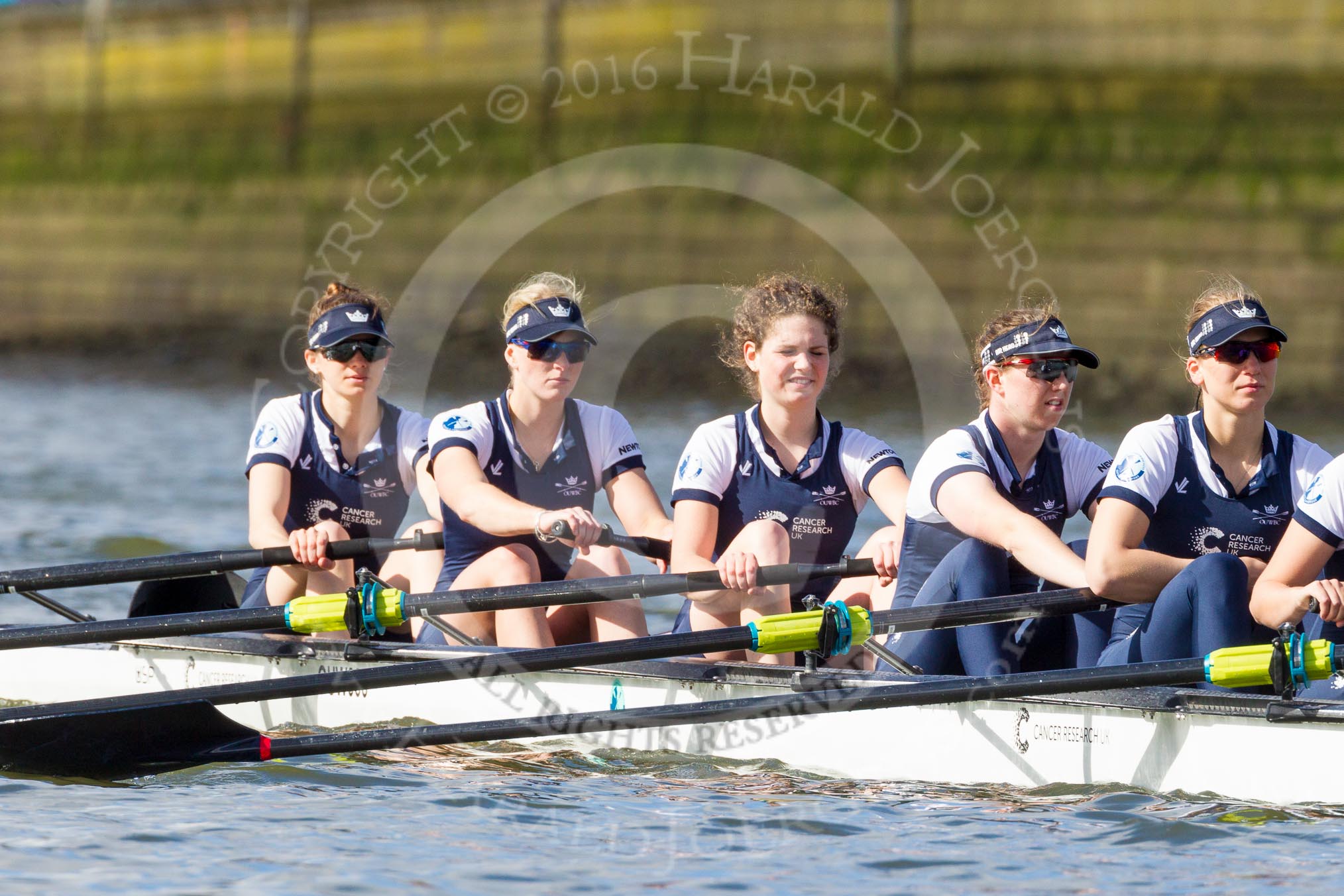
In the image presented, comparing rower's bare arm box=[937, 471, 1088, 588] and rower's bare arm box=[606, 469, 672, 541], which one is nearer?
rower's bare arm box=[937, 471, 1088, 588]

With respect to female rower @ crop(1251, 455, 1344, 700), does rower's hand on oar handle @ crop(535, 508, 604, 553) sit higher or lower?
higher

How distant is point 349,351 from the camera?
5.93m

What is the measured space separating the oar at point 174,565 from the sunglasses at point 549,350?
34.0 inches

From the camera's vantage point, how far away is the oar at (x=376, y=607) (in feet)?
16.9

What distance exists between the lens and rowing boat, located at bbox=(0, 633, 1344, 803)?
171 inches

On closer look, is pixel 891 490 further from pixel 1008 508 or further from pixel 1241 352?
pixel 1241 352

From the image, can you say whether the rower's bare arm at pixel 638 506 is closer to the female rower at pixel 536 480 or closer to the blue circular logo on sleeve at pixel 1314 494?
the female rower at pixel 536 480

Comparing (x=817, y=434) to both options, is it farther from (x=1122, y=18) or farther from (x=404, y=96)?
(x=404, y=96)

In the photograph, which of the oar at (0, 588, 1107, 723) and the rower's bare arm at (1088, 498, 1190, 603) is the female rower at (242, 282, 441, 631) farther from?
the rower's bare arm at (1088, 498, 1190, 603)

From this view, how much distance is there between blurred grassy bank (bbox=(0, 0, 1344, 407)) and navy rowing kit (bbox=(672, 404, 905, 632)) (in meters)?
9.78

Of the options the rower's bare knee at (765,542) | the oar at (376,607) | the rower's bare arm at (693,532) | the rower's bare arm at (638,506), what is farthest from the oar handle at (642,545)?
the rower's bare knee at (765,542)

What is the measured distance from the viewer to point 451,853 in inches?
169

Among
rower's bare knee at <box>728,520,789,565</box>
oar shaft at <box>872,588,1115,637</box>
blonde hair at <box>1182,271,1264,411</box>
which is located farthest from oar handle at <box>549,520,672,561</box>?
blonde hair at <box>1182,271,1264,411</box>

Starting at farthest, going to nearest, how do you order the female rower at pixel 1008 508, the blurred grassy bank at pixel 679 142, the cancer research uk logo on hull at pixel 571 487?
the blurred grassy bank at pixel 679 142 → the cancer research uk logo on hull at pixel 571 487 → the female rower at pixel 1008 508
